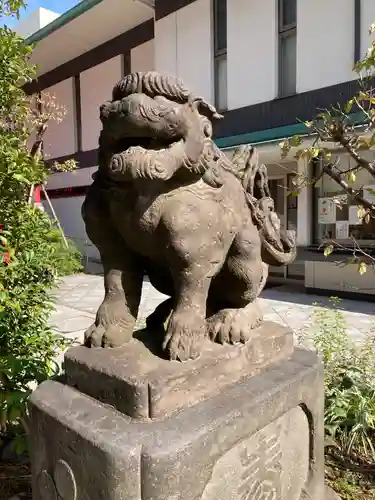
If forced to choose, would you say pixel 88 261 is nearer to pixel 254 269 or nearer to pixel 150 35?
pixel 150 35

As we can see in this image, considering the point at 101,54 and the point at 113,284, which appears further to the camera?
the point at 101,54

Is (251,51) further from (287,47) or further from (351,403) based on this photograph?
(351,403)

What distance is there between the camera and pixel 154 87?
3.63 ft

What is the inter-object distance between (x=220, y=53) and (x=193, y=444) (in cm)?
754

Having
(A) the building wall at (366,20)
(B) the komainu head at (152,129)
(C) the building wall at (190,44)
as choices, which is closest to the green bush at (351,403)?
(B) the komainu head at (152,129)

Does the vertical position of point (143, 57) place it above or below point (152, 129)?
above

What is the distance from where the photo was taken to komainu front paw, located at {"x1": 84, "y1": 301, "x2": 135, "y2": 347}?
137 cm

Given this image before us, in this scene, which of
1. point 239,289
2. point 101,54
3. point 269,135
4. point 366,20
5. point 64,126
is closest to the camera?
point 239,289

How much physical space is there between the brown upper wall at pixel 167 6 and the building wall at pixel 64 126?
4265mm

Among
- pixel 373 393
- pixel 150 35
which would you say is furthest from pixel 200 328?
pixel 150 35

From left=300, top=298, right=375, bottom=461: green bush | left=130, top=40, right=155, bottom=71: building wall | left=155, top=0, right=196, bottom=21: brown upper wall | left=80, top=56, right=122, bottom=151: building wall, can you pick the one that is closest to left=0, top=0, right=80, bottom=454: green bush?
left=300, top=298, right=375, bottom=461: green bush

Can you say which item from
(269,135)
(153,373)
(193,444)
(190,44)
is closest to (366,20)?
(269,135)

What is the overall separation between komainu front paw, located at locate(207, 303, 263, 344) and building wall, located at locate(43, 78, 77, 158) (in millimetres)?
11322

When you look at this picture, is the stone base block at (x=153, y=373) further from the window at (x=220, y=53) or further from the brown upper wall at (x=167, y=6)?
the brown upper wall at (x=167, y=6)
